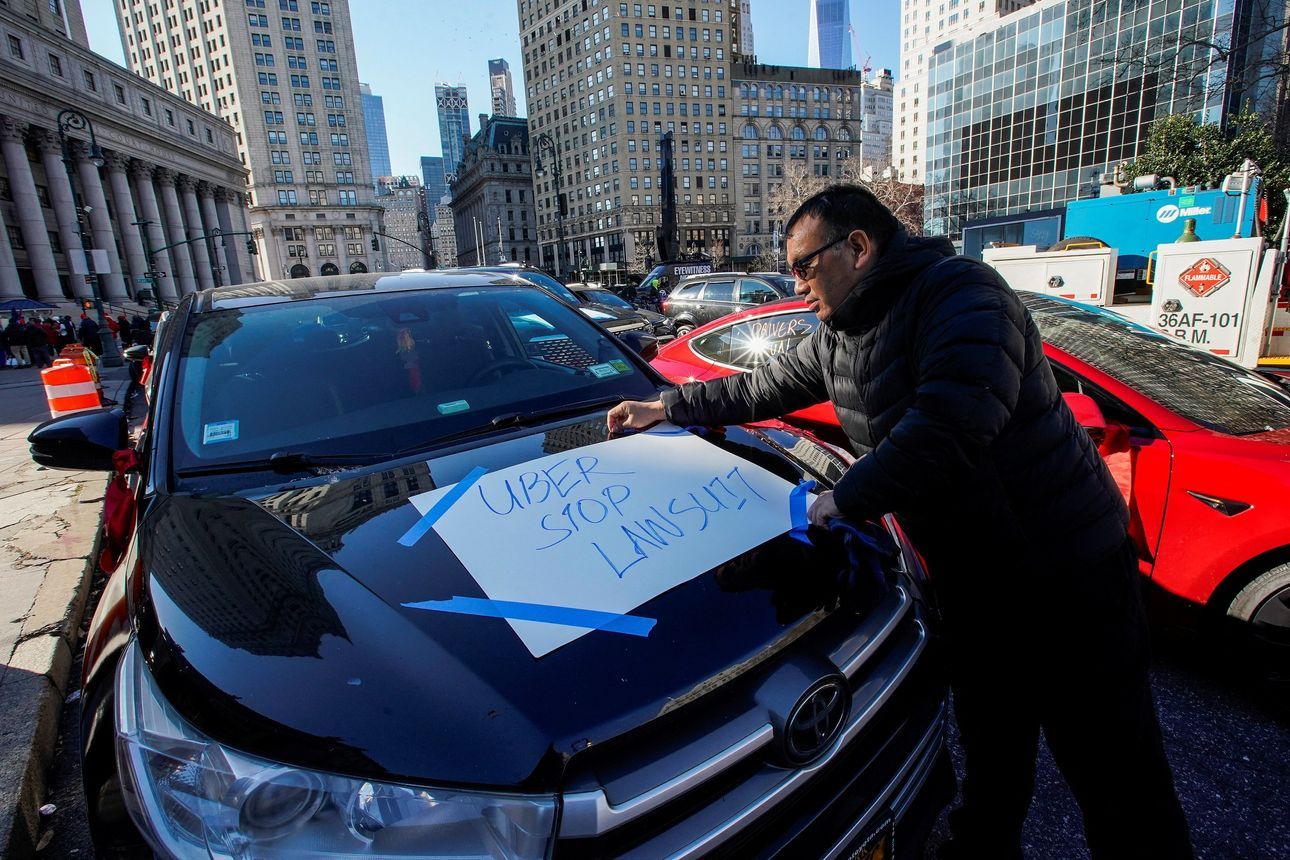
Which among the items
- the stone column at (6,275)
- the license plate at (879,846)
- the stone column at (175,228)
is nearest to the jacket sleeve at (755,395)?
the license plate at (879,846)

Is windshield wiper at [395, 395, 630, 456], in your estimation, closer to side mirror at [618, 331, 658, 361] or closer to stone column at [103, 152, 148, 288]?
side mirror at [618, 331, 658, 361]

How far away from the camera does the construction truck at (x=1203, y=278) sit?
6.46m

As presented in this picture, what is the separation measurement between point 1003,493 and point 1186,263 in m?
7.47

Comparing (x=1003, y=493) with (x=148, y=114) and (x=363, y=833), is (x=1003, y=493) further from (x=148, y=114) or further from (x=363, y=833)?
(x=148, y=114)

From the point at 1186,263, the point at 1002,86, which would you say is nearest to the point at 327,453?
the point at 1186,263

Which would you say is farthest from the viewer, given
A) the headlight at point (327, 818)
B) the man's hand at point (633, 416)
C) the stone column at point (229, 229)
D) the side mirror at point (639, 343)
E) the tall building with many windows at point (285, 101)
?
the tall building with many windows at point (285, 101)

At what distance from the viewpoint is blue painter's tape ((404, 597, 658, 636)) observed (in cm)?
117

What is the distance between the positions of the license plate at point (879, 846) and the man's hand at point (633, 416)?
120 cm

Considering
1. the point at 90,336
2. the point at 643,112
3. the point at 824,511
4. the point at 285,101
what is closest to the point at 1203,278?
the point at 824,511

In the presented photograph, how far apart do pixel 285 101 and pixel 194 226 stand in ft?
110

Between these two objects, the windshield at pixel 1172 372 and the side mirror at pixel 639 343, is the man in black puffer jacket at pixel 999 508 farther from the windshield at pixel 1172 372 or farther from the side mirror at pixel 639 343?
the windshield at pixel 1172 372

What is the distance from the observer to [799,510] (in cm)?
162

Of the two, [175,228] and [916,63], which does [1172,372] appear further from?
[916,63]

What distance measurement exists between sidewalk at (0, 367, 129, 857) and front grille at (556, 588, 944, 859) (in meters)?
1.94
